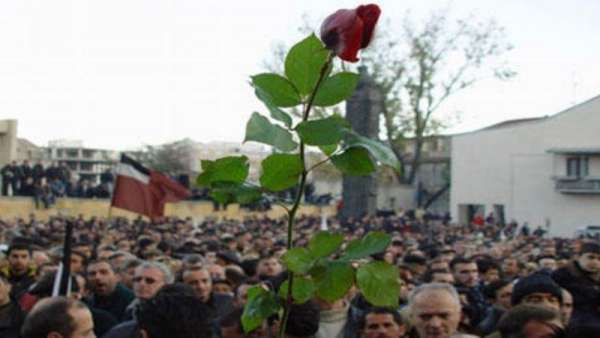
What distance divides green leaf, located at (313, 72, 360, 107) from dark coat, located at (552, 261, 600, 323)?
4828 mm

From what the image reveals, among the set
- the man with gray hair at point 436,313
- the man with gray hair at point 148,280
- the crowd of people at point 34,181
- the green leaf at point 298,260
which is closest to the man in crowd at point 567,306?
the man with gray hair at point 436,313

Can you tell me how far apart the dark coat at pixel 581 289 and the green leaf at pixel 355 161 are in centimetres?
479

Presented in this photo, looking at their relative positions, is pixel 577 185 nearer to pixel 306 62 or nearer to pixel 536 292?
pixel 536 292

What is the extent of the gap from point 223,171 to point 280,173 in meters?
0.14

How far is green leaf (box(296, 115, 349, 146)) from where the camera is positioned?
2.03 meters

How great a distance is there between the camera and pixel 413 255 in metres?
→ 9.73

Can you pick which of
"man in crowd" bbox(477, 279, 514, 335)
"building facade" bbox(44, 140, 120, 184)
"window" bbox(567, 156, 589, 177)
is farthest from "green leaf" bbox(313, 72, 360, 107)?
"building facade" bbox(44, 140, 120, 184)

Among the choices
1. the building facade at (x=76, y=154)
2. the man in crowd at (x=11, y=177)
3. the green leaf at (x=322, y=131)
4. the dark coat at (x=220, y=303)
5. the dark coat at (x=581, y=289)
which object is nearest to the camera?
the green leaf at (x=322, y=131)

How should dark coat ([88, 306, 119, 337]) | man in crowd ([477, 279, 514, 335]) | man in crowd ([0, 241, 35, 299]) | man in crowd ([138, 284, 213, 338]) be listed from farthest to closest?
man in crowd ([0, 241, 35, 299])
man in crowd ([477, 279, 514, 335])
dark coat ([88, 306, 119, 337])
man in crowd ([138, 284, 213, 338])

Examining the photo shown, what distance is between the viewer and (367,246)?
2092 mm

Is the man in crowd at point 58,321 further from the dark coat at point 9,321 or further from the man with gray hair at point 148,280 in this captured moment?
the man with gray hair at point 148,280

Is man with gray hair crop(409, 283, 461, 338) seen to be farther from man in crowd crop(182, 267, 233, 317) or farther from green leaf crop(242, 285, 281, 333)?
green leaf crop(242, 285, 281, 333)

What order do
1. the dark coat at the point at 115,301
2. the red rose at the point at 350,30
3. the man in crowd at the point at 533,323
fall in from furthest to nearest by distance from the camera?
1. the dark coat at the point at 115,301
2. the man in crowd at the point at 533,323
3. the red rose at the point at 350,30

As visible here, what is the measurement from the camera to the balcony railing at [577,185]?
47250mm
